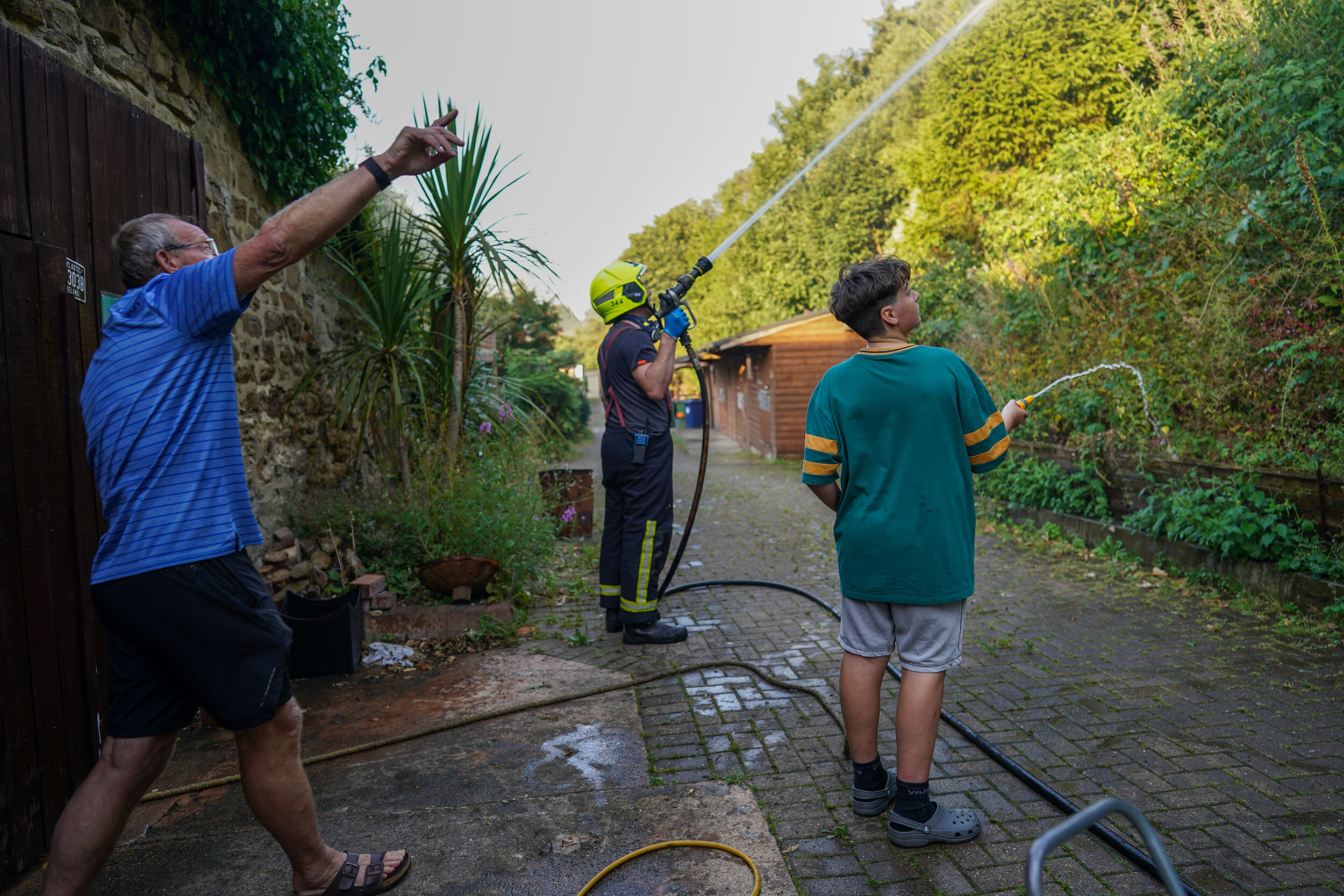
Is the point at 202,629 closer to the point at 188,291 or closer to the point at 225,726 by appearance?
the point at 225,726

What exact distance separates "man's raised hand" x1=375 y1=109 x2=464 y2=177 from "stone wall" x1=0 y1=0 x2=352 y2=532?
1851 millimetres

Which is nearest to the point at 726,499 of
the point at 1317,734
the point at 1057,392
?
the point at 1057,392

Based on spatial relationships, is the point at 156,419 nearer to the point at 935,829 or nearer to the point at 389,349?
the point at 935,829

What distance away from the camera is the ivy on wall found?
4527 mm

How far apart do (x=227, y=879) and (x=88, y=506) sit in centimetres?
144

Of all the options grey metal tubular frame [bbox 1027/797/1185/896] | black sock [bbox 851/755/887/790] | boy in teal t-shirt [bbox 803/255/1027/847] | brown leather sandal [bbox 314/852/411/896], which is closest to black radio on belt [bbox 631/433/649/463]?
boy in teal t-shirt [bbox 803/255/1027/847]

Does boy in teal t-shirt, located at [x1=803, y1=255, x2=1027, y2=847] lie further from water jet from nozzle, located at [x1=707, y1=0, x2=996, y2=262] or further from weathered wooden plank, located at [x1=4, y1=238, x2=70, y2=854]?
weathered wooden plank, located at [x1=4, y1=238, x2=70, y2=854]

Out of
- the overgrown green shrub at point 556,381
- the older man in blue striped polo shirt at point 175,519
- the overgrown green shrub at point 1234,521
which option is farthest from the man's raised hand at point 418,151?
the overgrown green shrub at point 556,381

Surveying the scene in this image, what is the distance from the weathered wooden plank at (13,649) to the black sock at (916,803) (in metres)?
2.77

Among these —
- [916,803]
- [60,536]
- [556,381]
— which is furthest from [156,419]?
[556,381]

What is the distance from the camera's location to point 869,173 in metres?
29.2

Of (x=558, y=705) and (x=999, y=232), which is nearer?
(x=558, y=705)

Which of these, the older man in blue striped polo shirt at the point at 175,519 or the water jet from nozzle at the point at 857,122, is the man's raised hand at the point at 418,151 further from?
the water jet from nozzle at the point at 857,122

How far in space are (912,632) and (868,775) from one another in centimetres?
57
